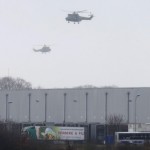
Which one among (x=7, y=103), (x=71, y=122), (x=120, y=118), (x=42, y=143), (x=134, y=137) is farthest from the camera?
(x=7, y=103)

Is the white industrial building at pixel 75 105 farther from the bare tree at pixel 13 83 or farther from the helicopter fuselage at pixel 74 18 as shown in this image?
the bare tree at pixel 13 83

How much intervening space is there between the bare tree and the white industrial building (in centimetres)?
2845

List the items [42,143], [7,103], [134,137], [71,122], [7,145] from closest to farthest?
[7,145] → [42,143] → [134,137] → [71,122] → [7,103]

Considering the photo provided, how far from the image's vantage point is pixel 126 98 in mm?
88000

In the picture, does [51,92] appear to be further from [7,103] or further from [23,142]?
[23,142]

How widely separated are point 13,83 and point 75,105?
40095 mm

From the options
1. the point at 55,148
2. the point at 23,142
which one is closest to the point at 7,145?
the point at 23,142

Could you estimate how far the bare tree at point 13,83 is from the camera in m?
128

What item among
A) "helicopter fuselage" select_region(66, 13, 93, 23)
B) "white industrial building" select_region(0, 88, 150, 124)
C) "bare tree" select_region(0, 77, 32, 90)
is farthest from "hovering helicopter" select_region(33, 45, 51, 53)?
"white industrial building" select_region(0, 88, 150, 124)

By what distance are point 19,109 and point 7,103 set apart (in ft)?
9.10

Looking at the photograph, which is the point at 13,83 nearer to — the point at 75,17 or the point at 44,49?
the point at 44,49

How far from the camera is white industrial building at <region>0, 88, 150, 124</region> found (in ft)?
285

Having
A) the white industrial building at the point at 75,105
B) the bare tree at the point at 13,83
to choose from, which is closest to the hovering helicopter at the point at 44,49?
the bare tree at the point at 13,83

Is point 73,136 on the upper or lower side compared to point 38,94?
lower
